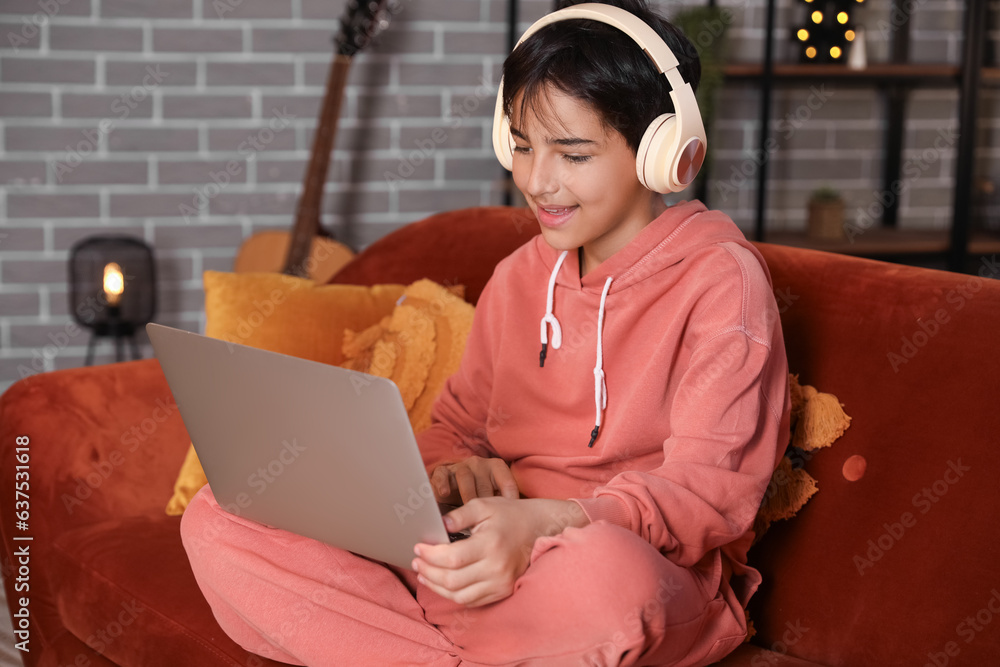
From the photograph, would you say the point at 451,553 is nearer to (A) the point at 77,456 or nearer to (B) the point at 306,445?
(B) the point at 306,445

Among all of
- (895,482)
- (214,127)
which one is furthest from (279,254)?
(895,482)

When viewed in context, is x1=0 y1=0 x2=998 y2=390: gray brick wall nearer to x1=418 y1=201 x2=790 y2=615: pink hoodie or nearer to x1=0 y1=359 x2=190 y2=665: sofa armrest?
x1=0 y1=359 x2=190 y2=665: sofa armrest

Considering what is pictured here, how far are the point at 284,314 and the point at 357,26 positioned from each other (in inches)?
42.6

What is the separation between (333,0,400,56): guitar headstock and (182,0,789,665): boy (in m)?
1.31

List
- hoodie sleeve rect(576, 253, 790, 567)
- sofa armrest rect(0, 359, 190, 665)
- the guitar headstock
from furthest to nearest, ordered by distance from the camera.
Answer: the guitar headstock, sofa armrest rect(0, 359, 190, 665), hoodie sleeve rect(576, 253, 790, 567)

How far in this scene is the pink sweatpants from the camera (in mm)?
871

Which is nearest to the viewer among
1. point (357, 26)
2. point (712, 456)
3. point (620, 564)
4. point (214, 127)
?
point (620, 564)

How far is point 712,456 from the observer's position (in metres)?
0.98

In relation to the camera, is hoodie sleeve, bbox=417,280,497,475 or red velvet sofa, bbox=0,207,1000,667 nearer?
red velvet sofa, bbox=0,207,1000,667

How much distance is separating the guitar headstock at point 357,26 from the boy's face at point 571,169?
136 cm

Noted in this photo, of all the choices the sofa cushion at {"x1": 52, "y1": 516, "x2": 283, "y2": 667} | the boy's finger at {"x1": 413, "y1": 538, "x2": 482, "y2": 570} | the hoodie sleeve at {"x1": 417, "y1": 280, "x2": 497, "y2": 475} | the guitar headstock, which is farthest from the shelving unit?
the boy's finger at {"x1": 413, "y1": 538, "x2": 482, "y2": 570}

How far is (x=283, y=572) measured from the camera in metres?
1.05

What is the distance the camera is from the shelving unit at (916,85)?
2.56 metres

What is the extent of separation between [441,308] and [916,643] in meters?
0.80
